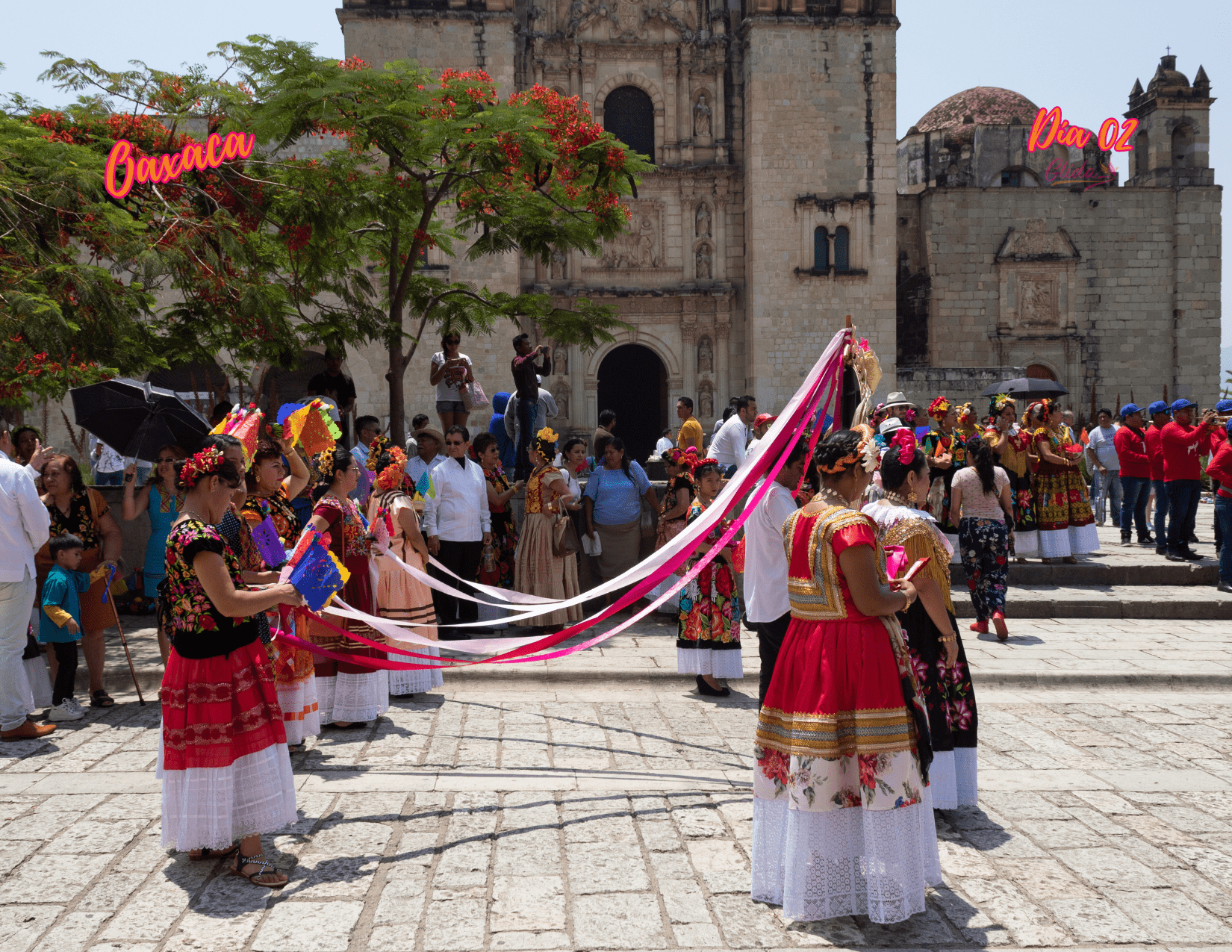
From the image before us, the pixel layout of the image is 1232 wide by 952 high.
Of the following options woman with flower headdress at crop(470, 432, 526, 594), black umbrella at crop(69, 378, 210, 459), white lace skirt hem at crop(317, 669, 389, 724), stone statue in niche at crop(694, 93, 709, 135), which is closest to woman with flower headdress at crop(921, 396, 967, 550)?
woman with flower headdress at crop(470, 432, 526, 594)

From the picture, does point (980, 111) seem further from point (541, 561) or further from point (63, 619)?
point (63, 619)

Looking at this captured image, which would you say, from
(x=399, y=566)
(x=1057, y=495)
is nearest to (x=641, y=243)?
(x=1057, y=495)

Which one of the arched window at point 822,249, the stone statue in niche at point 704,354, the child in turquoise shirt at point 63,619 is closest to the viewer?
the child in turquoise shirt at point 63,619

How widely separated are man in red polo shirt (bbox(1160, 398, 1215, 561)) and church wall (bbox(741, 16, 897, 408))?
12993 mm

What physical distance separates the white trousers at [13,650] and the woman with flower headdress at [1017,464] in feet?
32.2

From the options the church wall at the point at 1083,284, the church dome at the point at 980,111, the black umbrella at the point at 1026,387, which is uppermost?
the church dome at the point at 980,111

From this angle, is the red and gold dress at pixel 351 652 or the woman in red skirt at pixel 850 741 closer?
the woman in red skirt at pixel 850 741

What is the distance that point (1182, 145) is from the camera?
31453mm

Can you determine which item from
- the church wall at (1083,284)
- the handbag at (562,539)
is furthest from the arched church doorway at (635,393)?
the handbag at (562,539)

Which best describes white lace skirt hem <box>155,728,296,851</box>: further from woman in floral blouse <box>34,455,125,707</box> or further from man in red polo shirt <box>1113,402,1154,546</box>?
man in red polo shirt <box>1113,402,1154,546</box>

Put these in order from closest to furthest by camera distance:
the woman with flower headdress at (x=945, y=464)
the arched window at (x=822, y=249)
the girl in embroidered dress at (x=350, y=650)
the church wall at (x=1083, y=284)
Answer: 1. the girl in embroidered dress at (x=350, y=650)
2. the woman with flower headdress at (x=945, y=464)
3. the arched window at (x=822, y=249)
4. the church wall at (x=1083, y=284)

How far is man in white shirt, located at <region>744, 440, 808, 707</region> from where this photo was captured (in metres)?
5.41

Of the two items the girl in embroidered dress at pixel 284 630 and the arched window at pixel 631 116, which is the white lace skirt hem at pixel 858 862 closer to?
the girl in embroidered dress at pixel 284 630

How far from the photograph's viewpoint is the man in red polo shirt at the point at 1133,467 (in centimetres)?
1354
